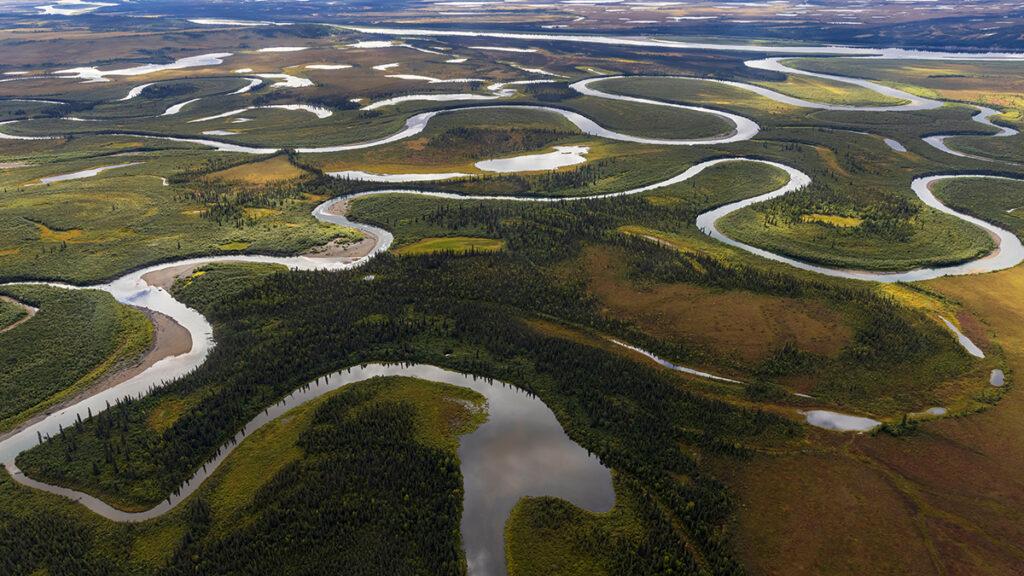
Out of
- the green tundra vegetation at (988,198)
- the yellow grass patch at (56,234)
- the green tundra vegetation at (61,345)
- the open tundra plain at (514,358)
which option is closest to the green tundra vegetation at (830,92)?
the open tundra plain at (514,358)

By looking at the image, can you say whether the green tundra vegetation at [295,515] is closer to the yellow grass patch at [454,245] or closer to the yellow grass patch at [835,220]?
the yellow grass patch at [454,245]

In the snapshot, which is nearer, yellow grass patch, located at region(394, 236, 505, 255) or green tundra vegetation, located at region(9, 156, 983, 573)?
green tundra vegetation, located at region(9, 156, 983, 573)

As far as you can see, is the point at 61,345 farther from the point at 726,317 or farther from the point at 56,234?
the point at 726,317

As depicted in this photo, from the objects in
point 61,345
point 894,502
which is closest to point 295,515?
point 61,345

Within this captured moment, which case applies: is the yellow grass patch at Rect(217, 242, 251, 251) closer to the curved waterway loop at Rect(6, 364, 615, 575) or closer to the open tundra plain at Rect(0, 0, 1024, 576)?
the open tundra plain at Rect(0, 0, 1024, 576)

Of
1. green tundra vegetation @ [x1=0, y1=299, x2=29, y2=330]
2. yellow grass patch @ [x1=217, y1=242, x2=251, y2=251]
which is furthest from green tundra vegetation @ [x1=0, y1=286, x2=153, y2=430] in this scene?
yellow grass patch @ [x1=217, y1=242, x2=251, y2=251]

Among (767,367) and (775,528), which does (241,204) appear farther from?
(775,528)
